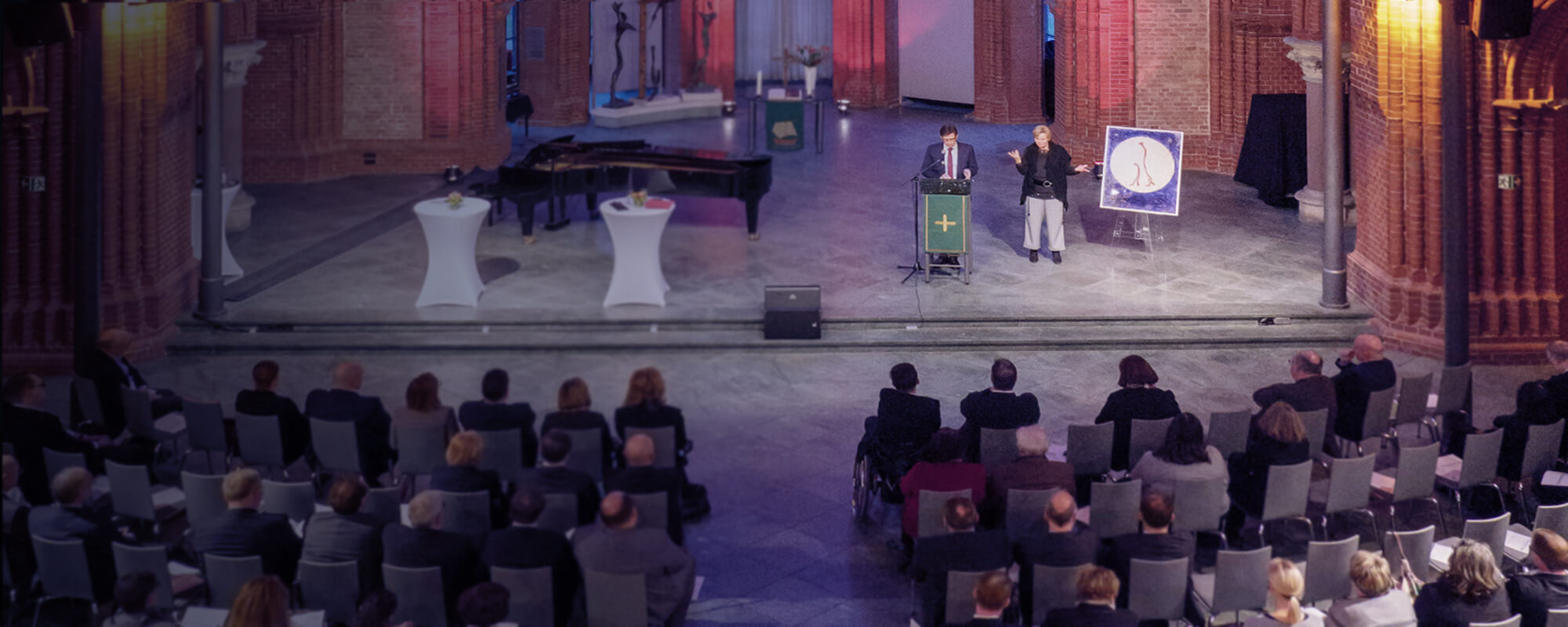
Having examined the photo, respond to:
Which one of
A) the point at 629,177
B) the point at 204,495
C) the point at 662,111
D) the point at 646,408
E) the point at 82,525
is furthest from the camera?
the point at 662,111

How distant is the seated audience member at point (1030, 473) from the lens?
8.22 metres

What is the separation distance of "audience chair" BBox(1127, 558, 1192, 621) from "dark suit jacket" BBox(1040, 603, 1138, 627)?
26.0 inches

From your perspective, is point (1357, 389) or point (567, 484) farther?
point (1357, 389)

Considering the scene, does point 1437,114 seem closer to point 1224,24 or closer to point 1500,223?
point 1500,223

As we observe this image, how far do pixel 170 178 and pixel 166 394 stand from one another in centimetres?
394

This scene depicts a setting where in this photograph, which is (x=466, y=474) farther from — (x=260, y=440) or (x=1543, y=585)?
(x=1543, y=585)

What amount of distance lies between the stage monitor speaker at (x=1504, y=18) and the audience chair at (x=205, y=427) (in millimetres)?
8012

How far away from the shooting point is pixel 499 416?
890cm

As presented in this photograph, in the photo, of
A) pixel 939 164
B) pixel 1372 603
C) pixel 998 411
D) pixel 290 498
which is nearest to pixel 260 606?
pixel 290 498

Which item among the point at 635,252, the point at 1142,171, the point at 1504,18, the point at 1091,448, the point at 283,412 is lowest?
the point at 1091,448

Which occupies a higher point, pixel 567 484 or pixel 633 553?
pixel 567 484

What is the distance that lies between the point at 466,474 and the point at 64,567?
180 centimetres

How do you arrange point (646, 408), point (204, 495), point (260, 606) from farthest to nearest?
point (646, 408) < point (204, 495) < point (260, 606)

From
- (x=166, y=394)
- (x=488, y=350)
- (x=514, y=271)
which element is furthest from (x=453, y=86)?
(x=166, y=394)
